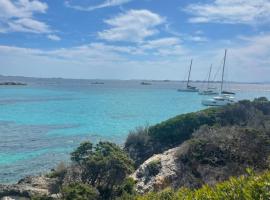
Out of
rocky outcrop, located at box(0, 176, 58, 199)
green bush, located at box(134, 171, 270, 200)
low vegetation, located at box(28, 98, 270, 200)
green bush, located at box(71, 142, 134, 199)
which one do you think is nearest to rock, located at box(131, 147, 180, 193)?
low vegetation, located at box(28, 98, 270, 200)

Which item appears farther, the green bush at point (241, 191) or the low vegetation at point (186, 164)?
the low vegetation at point (186, 164)

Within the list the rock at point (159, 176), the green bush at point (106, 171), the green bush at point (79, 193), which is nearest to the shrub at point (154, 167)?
the rock at point (159, 176)

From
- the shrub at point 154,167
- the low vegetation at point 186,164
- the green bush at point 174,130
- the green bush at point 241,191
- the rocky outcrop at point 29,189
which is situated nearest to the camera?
the green bush at point 241,191

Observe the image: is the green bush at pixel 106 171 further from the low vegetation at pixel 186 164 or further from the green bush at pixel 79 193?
the green bush at pixel 79 193

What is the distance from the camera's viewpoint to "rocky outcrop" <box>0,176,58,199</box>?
17.2 metres

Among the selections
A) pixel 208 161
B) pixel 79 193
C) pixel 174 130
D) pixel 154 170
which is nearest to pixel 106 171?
pixel 154 170

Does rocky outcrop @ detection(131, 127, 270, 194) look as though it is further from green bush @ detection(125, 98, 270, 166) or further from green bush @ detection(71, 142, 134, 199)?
green bush @ detection(125, 98, 270, 166)

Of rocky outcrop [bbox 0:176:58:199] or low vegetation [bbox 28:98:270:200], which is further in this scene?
rocky outcrop [bbox 0:176:58:199]

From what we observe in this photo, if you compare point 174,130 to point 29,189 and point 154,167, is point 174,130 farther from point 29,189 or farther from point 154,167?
point 29,189

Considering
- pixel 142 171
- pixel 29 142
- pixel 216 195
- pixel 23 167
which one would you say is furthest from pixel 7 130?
pixel 216 195

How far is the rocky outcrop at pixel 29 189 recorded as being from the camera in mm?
17234

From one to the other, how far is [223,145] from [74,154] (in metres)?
7.80

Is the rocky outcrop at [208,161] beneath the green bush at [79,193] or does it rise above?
above

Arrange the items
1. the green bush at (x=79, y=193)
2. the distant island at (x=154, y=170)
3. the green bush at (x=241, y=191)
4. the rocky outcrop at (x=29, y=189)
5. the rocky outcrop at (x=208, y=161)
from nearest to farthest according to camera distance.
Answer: the green bush at (x=241, y=191), the green bush at (x=79, y=193), the distant island at (x=154, y=170), the rocky outcrop at (x=208, y=161), the rocky outcrop at (x=29, y=189)
